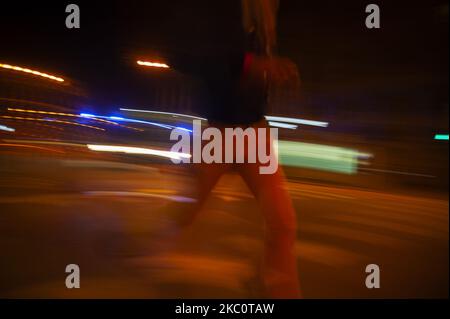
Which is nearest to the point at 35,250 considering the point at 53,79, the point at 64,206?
the point at 64,206

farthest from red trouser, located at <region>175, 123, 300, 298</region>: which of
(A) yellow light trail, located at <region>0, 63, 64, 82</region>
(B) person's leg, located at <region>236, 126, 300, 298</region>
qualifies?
(A) yellow light trail, located at <region>0, 63, 64, 82</region>

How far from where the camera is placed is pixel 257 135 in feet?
10.0

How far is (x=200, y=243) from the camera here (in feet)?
16.1

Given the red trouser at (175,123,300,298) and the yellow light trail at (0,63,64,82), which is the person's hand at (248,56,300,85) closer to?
the red trouser at (175,123,300,298)

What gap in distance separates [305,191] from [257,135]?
5.79m

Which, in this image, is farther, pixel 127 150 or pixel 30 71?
pixel 30 71

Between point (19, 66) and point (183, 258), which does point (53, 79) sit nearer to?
point (19, 66)

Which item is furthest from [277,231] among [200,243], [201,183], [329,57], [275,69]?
[329,57]

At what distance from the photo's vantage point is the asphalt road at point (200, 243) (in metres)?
3.74

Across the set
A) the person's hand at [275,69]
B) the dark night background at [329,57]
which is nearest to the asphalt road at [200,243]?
the person's hand at [275,69]

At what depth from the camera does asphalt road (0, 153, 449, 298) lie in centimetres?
374

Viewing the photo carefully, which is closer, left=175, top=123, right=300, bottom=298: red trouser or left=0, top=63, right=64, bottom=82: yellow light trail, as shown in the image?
left=175, top=123, right=300, bottom=298: red trouser

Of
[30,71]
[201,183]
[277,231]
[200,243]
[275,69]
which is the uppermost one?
[30,71]

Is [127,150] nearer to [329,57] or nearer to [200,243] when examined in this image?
[329,57]
